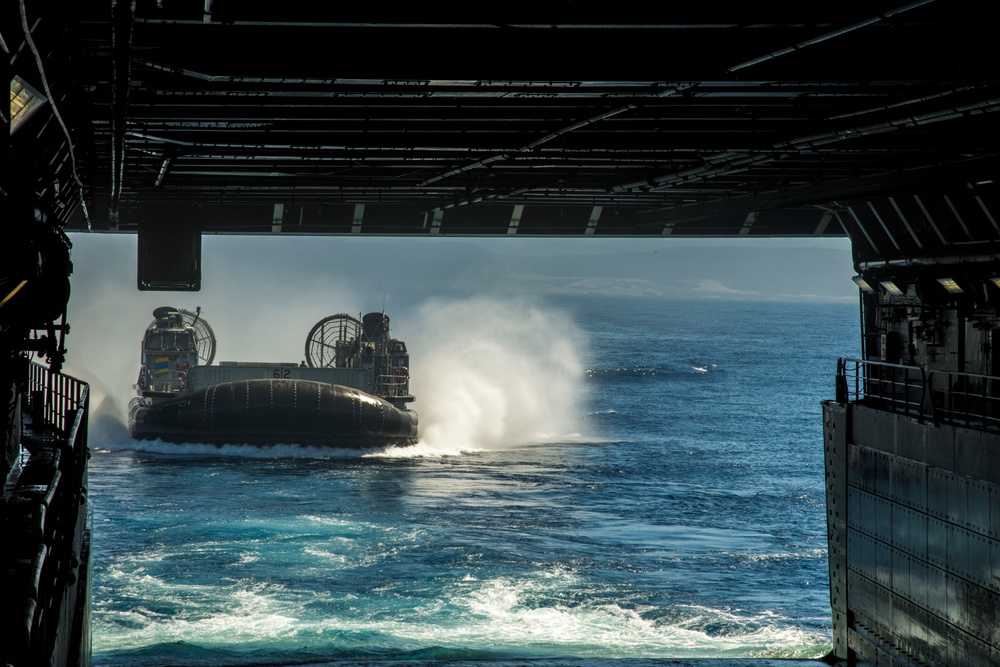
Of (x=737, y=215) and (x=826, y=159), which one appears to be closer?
(x=826, y=159)

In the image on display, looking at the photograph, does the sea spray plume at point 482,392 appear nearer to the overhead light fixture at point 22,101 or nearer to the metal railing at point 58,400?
the metal railing at point 58,400

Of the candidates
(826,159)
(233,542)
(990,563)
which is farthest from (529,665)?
(233,542)

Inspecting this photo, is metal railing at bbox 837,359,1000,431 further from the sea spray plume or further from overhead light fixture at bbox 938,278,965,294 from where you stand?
the sea spray plume

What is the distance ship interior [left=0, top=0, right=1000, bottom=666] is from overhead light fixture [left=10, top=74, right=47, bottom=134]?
0.02m

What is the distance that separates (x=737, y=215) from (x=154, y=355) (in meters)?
33.4

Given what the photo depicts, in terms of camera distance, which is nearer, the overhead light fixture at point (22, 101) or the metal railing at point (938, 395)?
the overhead light fixture at point (22, 101)

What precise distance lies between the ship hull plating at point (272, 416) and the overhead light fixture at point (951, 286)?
3134 cm

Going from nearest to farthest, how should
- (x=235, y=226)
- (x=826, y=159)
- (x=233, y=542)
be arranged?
1. (x=826, y=159)
2. (x=235, y=226)
3. (x=233, y=542)

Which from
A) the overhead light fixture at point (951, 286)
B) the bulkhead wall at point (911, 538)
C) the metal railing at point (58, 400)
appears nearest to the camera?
the bulkhead wall at point (911, 538)

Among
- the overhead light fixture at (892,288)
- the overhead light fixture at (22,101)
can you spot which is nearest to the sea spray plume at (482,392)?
the overhead light fixture at (892,288)

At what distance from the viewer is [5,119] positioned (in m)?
5.73

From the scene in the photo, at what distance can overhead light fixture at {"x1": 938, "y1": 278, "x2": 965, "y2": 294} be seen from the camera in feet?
52.7

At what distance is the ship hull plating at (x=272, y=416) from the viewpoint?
144ft

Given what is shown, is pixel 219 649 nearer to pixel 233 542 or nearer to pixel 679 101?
pixel 233 542
